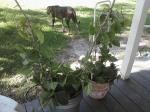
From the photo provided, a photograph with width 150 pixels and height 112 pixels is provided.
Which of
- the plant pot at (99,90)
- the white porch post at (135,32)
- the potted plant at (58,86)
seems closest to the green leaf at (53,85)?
the potted plant at (58,86)

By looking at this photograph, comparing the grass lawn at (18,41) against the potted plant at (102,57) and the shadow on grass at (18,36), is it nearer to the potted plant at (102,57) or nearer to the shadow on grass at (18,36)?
the shadow on grass at (18,36)

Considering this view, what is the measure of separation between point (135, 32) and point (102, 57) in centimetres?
36

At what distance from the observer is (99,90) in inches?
65.8

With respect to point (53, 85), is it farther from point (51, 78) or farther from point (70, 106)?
point (70, 106)

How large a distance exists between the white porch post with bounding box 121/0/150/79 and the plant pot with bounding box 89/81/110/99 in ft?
1.18

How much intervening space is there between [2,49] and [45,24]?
0.89m

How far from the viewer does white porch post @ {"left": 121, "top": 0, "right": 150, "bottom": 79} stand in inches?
66.8

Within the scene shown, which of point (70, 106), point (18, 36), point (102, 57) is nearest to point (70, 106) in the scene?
point (70, 106)

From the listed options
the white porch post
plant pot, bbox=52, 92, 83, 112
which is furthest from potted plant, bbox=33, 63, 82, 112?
the white porch post

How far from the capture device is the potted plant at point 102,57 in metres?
1.46

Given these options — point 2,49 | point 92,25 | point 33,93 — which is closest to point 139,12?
point 92,25

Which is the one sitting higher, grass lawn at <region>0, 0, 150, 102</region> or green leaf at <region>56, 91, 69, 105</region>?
green leaf at <region>56, 91, 69, 105</region>

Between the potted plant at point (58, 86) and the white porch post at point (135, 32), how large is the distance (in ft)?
1.95

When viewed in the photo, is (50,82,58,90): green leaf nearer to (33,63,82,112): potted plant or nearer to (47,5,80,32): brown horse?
(33,63,82,112): potted plant
